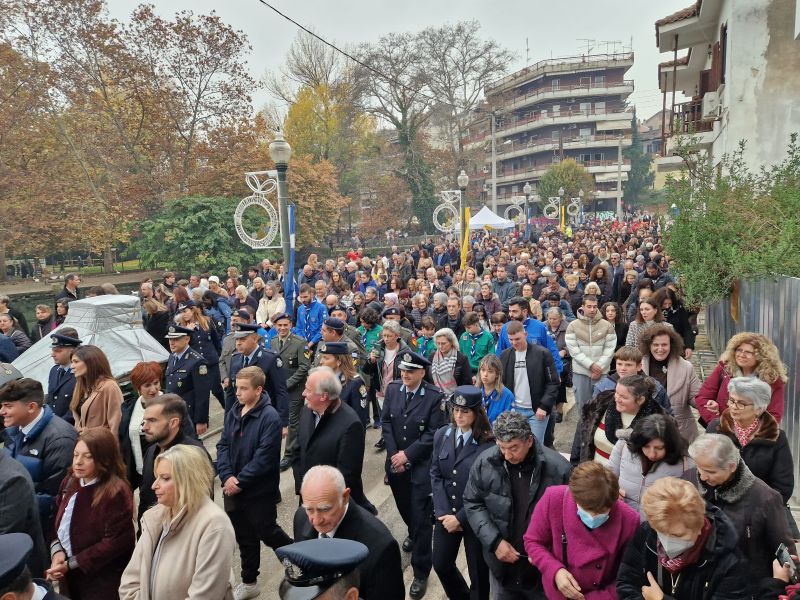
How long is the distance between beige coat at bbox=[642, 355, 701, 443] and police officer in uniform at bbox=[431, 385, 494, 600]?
1961 millimetres

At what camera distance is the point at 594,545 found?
2914 mm

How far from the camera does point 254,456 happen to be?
4371 millimetres

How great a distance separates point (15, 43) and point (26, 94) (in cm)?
197

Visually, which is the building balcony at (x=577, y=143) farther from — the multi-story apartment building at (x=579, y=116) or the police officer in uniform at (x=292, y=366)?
the police officer in uniform at (x=292, y=366)

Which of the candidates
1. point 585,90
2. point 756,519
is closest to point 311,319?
point 756,519

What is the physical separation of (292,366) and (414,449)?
298cm

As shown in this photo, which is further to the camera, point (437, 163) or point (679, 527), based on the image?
point (437, 163)

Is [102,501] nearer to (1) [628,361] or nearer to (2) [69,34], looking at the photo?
(1) [628,361]

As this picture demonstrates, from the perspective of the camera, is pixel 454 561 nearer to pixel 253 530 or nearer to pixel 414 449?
pixel 414 449

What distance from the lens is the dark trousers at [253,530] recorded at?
4.45 metres

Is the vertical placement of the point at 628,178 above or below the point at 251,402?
above

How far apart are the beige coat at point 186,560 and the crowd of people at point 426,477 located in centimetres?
1

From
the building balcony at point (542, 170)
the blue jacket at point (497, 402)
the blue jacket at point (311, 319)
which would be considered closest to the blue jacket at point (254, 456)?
the blue jacket at point (497, 402)

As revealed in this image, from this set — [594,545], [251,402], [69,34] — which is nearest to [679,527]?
[594,545]
